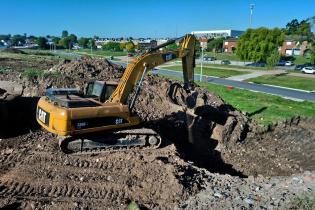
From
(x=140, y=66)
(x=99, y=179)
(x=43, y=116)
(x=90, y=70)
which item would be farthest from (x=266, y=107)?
(x=43, y=116)

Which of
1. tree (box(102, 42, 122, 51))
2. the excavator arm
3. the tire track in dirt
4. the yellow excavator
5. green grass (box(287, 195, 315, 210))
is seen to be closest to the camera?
green grass (box(287, 195, 315, 210))

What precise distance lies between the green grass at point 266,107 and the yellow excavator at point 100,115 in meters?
7.46

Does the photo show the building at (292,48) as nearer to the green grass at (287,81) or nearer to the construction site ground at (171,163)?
the green grass at (287,81)

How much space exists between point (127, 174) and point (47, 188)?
7.50 feet

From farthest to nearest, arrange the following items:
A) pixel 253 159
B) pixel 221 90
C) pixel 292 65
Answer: pixel 292 65 → pixel 221 90 → pixel 253 159

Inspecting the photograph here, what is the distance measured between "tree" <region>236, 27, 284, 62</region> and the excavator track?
40.1 meters

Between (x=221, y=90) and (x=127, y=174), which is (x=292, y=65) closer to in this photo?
(x=221, y=90)

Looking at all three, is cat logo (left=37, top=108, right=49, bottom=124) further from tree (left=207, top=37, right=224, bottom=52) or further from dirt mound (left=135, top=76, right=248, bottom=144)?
tree (left=207, top=37, right=224, bottom=52)

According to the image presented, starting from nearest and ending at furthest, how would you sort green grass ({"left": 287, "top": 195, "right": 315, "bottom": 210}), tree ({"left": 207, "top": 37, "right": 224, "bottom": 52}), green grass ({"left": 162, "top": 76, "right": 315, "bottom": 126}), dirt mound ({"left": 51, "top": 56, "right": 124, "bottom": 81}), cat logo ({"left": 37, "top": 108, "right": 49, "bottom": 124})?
green grass ({"left": 287, "top": 195, "right": 315, "bottom": 210}) < cat logo ({"left": 37, "top": 108, "right": 49, "bottom": 124}) < green grass ({"left": 162, "top": 76, "right": 315, "bottom": 126}) < dirt mound ({"left": 51, "top": 56, "right": 124, "bottom": 81}) < tree ({"left": 207, "top": 37, "right": 224, "bottom": 52})

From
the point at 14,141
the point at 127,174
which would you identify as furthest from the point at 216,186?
the point at 14,141

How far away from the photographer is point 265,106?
2108 cm

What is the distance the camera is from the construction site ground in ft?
32.0

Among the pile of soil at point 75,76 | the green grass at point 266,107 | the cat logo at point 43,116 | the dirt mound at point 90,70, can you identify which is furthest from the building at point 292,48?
the cat logo at point 43,116

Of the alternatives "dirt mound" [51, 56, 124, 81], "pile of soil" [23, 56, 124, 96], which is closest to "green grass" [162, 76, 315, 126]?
"dirt mound" [51, 56, 124, 81]
